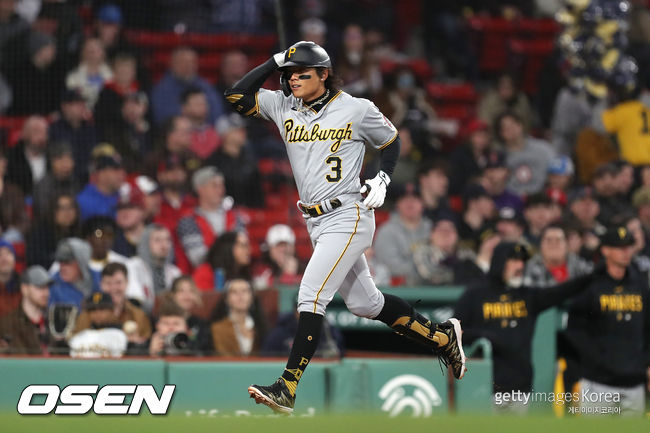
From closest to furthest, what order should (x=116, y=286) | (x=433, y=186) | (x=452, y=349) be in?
(x=452, y=349)
(x=116, y=286)
(x=433, y=186)

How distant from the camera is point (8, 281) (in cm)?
938

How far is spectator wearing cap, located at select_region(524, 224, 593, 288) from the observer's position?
32.2 feet

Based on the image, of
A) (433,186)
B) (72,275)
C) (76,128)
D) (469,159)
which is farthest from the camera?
(469,159)

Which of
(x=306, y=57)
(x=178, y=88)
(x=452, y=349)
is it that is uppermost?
(x=306, y=57)

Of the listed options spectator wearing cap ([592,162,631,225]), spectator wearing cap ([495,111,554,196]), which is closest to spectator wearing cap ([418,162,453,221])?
spectator wearing cap ([495,111,554,196])

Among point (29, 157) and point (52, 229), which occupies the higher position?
point (29, 157)

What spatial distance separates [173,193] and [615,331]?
4.28 meters

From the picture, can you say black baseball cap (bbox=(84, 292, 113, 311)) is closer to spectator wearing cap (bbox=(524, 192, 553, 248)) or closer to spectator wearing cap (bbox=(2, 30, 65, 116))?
spectator wearing cap (bbox=(2, 30, 65, 116))

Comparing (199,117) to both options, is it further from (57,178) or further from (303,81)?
(303,81)

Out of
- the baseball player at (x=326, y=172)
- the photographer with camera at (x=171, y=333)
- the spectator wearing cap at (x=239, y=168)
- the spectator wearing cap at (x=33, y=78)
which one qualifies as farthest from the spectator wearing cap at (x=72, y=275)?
the baseball player at (x=326, y=172)

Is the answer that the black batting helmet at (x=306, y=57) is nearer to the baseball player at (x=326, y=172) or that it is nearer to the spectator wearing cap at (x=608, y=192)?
the baseball player at (x=326, y=172)

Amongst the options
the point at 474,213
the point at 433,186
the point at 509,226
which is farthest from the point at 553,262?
the point at 433,186

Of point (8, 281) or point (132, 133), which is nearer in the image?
point (8, 281)

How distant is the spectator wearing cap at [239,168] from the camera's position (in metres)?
11.6
